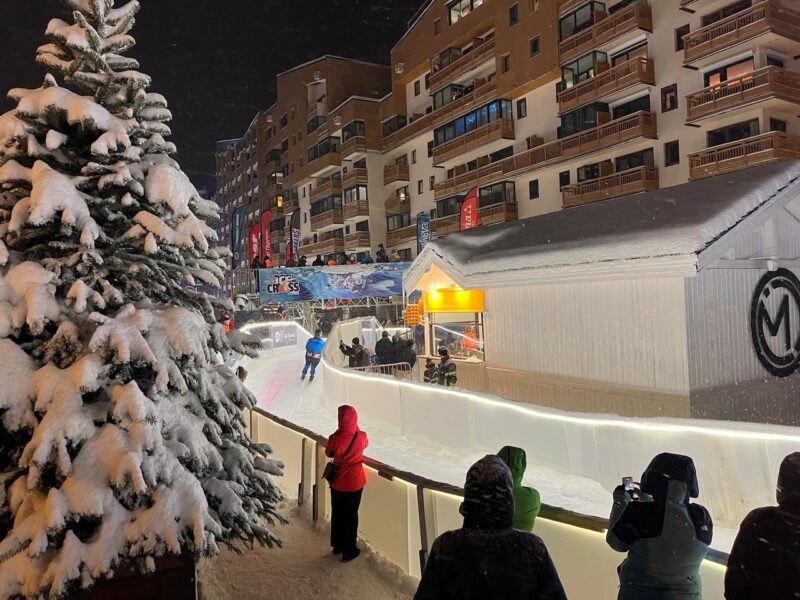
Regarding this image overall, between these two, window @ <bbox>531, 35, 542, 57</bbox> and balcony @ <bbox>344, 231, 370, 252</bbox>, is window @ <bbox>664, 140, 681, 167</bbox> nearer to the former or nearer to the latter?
window @ <bbox>531, 35, 542, 57</bbox>

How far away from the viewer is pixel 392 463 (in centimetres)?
1107

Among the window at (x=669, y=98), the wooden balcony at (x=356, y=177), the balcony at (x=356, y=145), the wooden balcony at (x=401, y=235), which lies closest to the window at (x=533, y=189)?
the window at (x=669, y=98)

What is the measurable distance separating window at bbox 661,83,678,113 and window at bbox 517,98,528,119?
8.74 m

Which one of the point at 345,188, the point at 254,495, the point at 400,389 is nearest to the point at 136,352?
the point at 254,495

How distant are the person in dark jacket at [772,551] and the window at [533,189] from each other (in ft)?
105

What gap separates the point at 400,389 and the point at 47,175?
30.4 ft

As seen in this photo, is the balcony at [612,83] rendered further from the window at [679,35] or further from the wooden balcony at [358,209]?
the wooden balcony at [358,209]

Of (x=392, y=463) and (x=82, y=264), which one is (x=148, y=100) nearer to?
(x=82, y=264)

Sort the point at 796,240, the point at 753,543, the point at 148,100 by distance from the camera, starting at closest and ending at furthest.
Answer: the point at 753,543 → the point at 148,100 → the point at 796,240

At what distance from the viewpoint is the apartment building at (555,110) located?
23.5 meters

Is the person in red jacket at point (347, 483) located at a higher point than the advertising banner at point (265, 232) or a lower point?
lower

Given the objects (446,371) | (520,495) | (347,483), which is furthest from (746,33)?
(520,495)

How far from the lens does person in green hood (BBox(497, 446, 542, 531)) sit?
3.85 m

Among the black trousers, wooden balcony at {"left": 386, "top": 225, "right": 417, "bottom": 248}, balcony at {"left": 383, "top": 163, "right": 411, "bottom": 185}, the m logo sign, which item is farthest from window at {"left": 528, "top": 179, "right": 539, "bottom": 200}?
the black trousers
